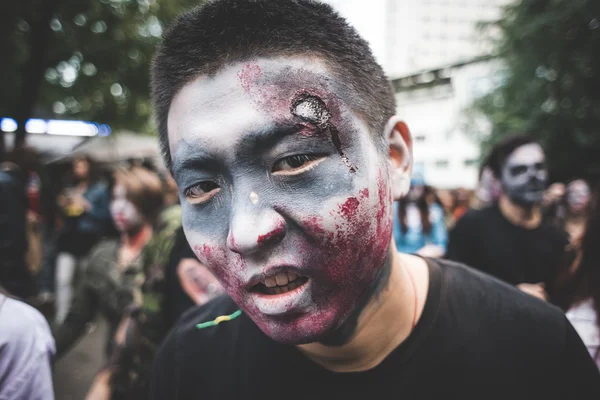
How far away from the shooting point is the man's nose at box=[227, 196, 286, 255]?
3.03 feet

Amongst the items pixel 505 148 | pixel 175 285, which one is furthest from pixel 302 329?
pixel 505 148

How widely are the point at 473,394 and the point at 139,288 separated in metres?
2.11

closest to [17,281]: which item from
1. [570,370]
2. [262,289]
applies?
[262,289]

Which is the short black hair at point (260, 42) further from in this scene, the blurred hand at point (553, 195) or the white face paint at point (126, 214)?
the blurred hand at point (553, 195)

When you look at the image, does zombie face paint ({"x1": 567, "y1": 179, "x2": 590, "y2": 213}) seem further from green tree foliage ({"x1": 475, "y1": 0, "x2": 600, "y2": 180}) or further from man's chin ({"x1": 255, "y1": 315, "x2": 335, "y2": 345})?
man's chin ({"x1": 255, "y1": 315, "x2": 335, "y2": 345})

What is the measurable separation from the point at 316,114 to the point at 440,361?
2.45 ft

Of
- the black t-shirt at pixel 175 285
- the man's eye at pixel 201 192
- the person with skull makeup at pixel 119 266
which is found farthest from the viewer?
the person with skull makeup at pixel 119 266

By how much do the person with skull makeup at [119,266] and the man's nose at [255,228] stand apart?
1.95 m

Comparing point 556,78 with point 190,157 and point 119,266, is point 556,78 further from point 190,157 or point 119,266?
point 190,157

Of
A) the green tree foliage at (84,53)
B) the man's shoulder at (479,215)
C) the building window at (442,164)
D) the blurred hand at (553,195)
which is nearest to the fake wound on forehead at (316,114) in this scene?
the man's shoulder at (479,215)

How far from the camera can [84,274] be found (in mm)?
3117

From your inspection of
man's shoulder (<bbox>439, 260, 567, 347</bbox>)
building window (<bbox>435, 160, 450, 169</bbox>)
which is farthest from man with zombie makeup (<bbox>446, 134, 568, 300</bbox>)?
building window (<bbox>435, 160, 450, 169</bbox>)

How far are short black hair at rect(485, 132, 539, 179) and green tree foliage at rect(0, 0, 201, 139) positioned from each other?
7.27 meters

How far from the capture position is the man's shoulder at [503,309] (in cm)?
118
